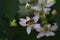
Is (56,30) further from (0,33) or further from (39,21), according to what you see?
(0,33)

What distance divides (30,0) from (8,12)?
79 millimetres

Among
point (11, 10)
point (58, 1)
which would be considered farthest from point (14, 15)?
point (58, 1)

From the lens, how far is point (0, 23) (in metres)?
0.60

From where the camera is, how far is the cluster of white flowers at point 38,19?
2.04 ft

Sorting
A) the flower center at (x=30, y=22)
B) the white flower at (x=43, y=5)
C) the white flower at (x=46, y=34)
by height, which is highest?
the white flower at (x=43, y=5)

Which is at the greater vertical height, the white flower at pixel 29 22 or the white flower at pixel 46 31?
the white flower at pixel 29 22

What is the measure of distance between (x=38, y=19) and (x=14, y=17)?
0.08 m

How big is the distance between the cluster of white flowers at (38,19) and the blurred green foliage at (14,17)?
0.04 feet

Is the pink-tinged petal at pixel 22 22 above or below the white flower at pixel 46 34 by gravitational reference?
above

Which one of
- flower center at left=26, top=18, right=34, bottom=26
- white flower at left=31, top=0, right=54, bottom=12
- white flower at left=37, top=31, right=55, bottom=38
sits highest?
white flower at left=31, top=0, right=54, bottom=12

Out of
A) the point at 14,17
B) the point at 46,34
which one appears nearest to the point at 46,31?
the point at 46,34

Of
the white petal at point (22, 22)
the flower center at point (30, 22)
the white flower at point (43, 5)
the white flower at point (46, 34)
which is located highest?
the white flower at point (43, 5)

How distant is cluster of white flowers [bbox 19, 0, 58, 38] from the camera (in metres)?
0.62

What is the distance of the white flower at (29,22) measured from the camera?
2.04 ft
